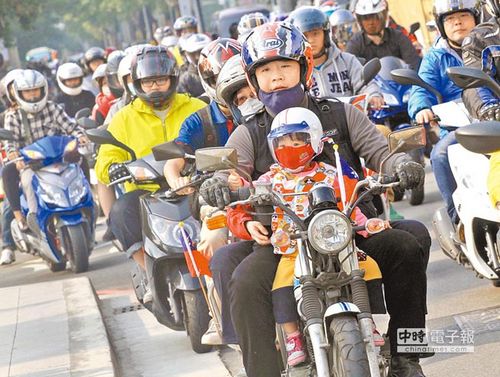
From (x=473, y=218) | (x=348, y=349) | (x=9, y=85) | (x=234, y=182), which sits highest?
(x=9, y=85)

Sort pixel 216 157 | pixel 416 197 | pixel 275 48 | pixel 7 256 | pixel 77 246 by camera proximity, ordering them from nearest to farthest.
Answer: pixel 216 157, pixel 275 48, pixel 77 246, pixel 416 197, pixel 7 256

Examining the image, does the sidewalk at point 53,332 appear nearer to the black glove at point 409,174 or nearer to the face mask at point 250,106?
the face mask at point 250,106

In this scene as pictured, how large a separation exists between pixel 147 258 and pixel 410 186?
11.4 ft

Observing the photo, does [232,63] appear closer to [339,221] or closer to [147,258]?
[147,258]

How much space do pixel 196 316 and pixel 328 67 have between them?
3.40m

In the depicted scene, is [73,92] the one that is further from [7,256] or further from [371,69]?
[371,69]

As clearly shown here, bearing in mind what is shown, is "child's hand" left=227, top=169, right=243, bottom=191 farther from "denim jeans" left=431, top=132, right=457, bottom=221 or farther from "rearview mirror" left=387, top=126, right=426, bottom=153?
"denim jeans" left=431, top=132, right=457, bottom=221

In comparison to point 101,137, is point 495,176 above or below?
below

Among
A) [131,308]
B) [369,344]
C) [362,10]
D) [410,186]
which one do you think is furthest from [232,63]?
[362,10]

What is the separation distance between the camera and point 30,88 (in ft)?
49.2

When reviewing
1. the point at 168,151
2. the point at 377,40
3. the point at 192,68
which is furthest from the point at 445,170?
the point at 192,68

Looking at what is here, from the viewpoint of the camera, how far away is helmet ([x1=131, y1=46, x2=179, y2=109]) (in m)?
9.91

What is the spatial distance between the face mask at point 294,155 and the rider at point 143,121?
3540 mm

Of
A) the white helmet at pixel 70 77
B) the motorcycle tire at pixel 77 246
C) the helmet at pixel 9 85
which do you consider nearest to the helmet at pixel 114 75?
the helmet at pixel 9 85
